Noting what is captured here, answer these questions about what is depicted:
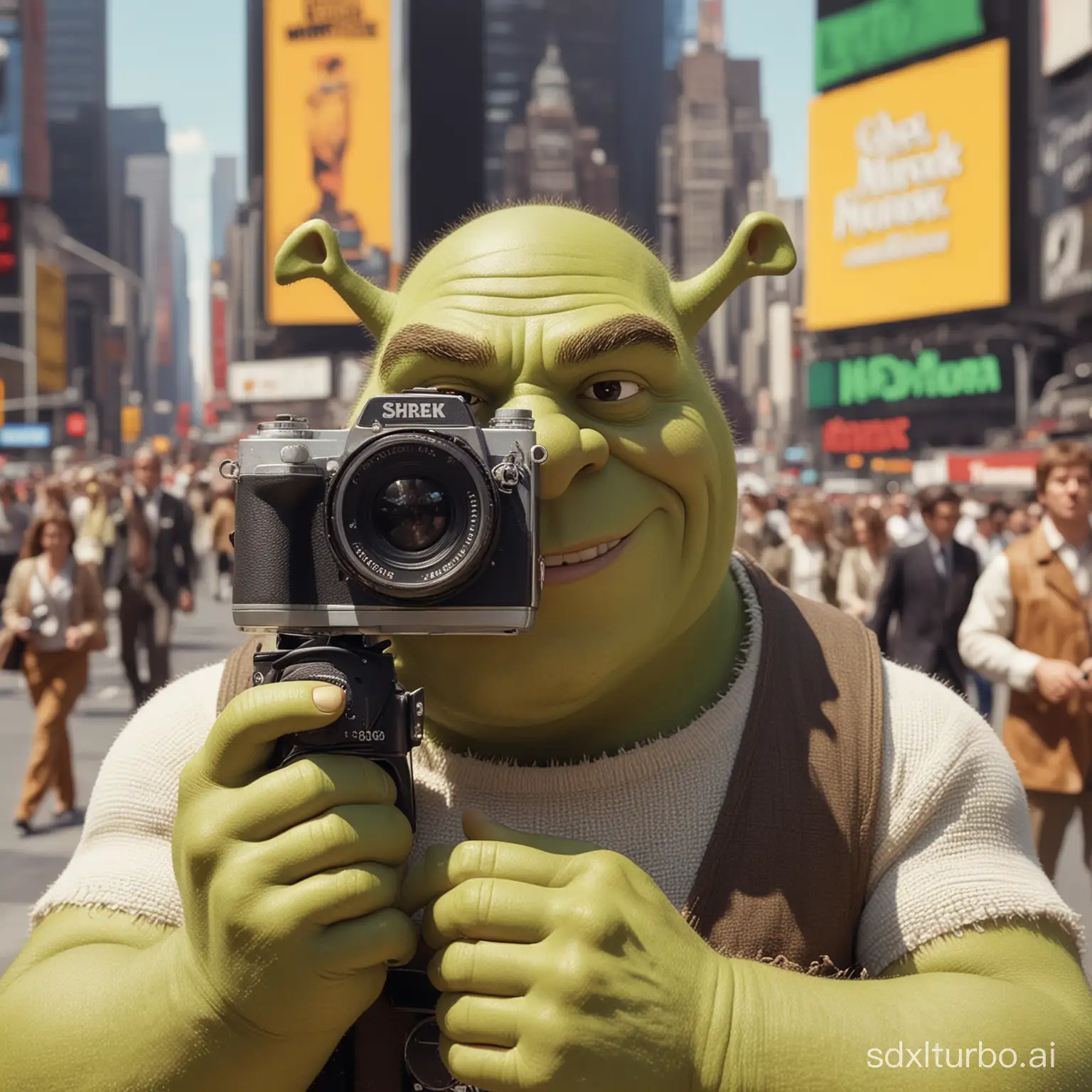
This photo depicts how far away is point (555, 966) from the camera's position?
5.77 ft

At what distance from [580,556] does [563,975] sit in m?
0.50

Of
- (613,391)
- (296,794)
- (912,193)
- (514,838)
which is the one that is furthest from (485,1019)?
(912,193)

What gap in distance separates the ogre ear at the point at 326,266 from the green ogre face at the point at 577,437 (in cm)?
7

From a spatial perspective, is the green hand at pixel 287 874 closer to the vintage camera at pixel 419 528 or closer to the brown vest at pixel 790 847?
the vintage camera at pixel 419 528

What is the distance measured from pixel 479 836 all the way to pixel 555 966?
7.5 inches

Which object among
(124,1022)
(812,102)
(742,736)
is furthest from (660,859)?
(812,102)

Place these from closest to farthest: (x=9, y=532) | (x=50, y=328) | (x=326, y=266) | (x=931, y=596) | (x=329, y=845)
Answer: (x=329, y=845) → (x=326, y=266) → (x=931, y=596) → (x=9, y=532) → (x=50, y=328)

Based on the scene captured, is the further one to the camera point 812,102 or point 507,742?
point 812,102

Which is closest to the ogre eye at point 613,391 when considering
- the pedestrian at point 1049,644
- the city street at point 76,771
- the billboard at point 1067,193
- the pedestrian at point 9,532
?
the city street at point 76,771

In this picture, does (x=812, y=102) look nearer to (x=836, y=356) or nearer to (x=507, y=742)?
(x=836, y=356)

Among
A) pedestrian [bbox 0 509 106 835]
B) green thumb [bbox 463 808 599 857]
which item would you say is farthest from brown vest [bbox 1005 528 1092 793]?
pedestrian [bbox 0 509 106 835]

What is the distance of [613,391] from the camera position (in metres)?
2.06

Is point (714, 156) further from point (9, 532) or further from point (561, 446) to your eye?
point (561, 446)

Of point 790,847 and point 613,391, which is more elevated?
point 613,391
